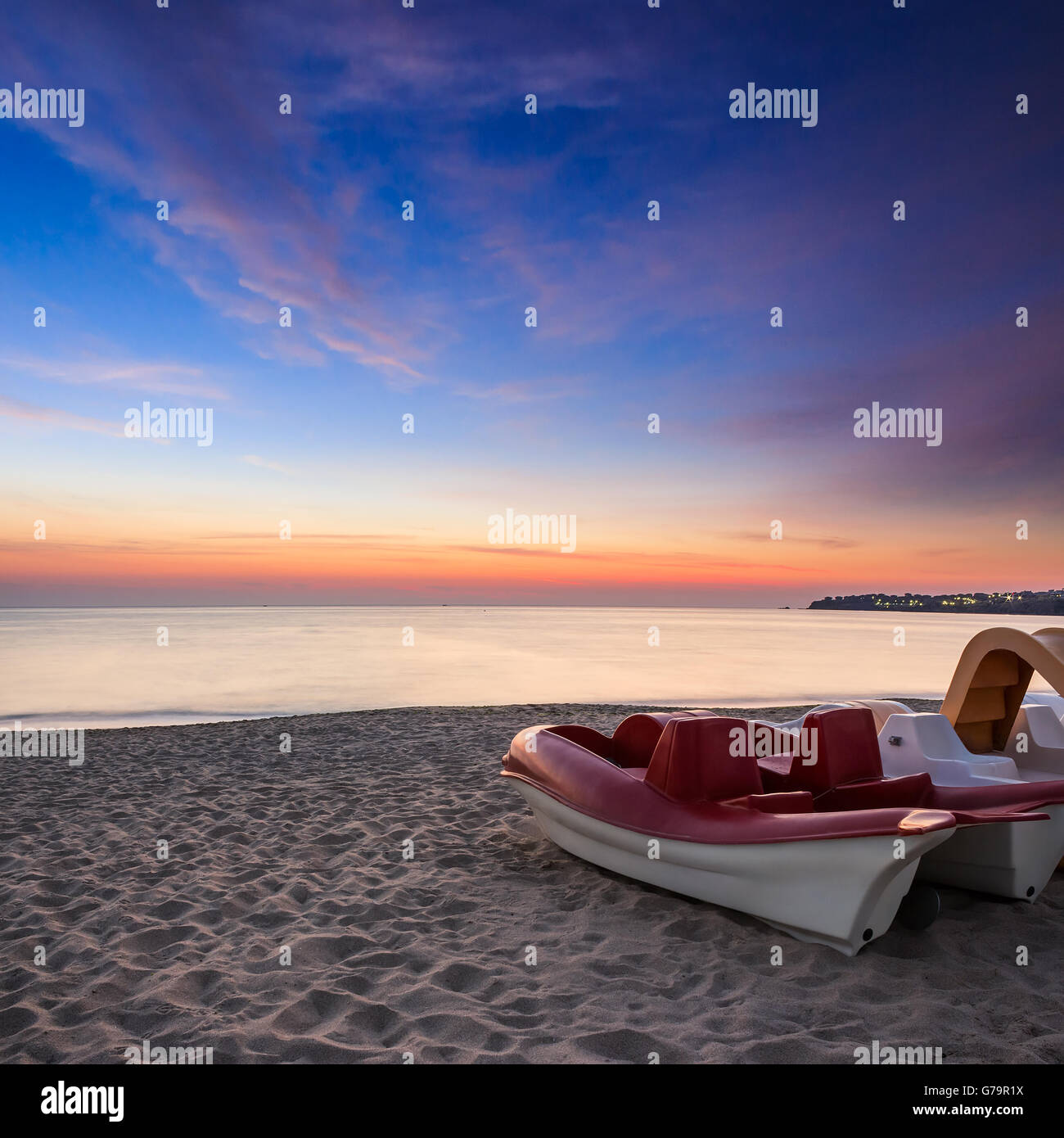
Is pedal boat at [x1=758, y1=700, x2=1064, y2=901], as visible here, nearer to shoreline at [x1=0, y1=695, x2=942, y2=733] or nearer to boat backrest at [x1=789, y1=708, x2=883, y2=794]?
boat backrest at [x1=789, y1=708, x2=883, y2=794]

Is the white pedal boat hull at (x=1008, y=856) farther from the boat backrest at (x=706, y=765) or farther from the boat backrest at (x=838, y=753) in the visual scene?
the boat backrest at (x=706, y=765)

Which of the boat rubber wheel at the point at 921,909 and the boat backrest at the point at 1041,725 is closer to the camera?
the boat rubber wheel at the point at 921,909

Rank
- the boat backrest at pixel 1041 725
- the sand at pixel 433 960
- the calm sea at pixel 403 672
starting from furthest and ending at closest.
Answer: the calm sea at pixel 403 672
the boat backrest at pixel 1041 725
the sand at pixel 433 960

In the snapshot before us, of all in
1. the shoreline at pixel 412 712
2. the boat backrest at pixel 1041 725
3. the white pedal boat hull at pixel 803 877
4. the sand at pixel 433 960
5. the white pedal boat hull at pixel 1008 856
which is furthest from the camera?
the shoreline at pixel 412 712

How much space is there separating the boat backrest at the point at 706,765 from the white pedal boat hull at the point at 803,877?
31cm

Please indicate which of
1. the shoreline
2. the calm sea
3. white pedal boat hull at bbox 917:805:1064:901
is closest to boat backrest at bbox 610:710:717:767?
white pedal boat hull at bbox 917:805:1064:901

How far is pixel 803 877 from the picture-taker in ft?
12.3

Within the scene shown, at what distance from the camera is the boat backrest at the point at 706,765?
4.36m

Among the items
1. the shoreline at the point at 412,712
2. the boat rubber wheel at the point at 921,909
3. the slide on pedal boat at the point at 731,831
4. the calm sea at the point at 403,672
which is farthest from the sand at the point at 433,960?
the calm sea at the point at 403,672

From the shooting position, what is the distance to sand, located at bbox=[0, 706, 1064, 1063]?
9.95 ft

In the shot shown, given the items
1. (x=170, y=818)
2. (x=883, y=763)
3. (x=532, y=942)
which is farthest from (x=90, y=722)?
(x=883, y=763)
